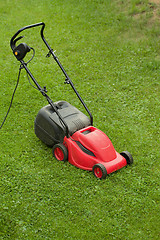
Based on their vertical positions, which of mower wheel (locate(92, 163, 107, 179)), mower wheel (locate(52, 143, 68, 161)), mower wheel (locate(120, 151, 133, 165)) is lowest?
mower wheel (locate(120, 151, 133, 165))

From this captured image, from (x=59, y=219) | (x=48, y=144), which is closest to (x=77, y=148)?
(x=48, y=144)

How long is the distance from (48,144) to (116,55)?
353 cm

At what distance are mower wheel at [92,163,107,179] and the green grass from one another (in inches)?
3.1

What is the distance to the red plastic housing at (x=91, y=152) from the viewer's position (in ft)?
14.9

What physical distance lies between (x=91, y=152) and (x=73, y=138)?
1.07ft

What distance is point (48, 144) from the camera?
5109 mm

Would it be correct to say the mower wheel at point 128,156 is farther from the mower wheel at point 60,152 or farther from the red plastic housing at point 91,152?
the mower wheel at point 60,152

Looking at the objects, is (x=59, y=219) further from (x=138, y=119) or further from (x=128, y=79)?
(x=128, y=79)

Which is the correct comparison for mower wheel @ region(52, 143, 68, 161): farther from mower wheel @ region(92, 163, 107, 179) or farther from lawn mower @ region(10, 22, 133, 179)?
mower wheel @ region(92, 163, 107, 179)

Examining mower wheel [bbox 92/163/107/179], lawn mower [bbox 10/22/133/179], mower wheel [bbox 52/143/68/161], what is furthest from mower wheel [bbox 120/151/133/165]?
mower wheel [bbox 52/143/68/161]

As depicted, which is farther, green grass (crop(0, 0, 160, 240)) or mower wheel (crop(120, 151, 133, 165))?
mower wheel (crop(120, 151, 133, 165))

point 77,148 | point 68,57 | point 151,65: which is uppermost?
point 77,148

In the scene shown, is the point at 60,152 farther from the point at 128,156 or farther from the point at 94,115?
the point at 94,115

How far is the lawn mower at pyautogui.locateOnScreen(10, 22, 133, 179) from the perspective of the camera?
179 inches
